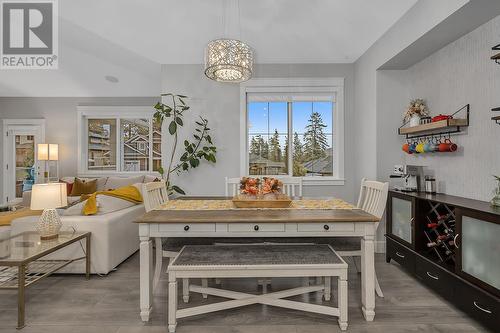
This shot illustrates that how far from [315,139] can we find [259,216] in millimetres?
2579

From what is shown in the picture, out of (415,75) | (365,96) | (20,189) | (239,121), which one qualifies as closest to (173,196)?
(239,121)

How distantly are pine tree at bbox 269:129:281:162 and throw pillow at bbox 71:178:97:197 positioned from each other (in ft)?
10.6

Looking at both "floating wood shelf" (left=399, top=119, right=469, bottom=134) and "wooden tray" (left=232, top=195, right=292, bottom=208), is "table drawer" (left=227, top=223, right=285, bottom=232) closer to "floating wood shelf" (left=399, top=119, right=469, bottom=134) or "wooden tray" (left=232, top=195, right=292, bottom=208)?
"wooden tray" (left=232, top=195, right=292, bottom=208)

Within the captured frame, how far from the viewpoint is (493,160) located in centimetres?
222

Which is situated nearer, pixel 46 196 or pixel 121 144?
Result: pixel 46 196

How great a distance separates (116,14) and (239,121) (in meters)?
2.04

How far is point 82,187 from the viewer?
15.9 feet

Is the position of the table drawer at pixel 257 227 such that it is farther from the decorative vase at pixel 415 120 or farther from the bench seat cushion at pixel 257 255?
the decorative vase at pixel 415 120

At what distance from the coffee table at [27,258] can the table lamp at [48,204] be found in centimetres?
8

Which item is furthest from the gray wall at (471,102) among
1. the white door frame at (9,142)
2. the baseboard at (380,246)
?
the white door frame at (9,142)

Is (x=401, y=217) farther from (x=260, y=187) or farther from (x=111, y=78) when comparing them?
(x=111, y=78)

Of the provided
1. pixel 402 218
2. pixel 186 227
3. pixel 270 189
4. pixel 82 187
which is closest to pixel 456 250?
pixel 402 218

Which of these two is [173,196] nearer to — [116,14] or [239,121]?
[239,121]

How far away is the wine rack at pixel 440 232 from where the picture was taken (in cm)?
226
